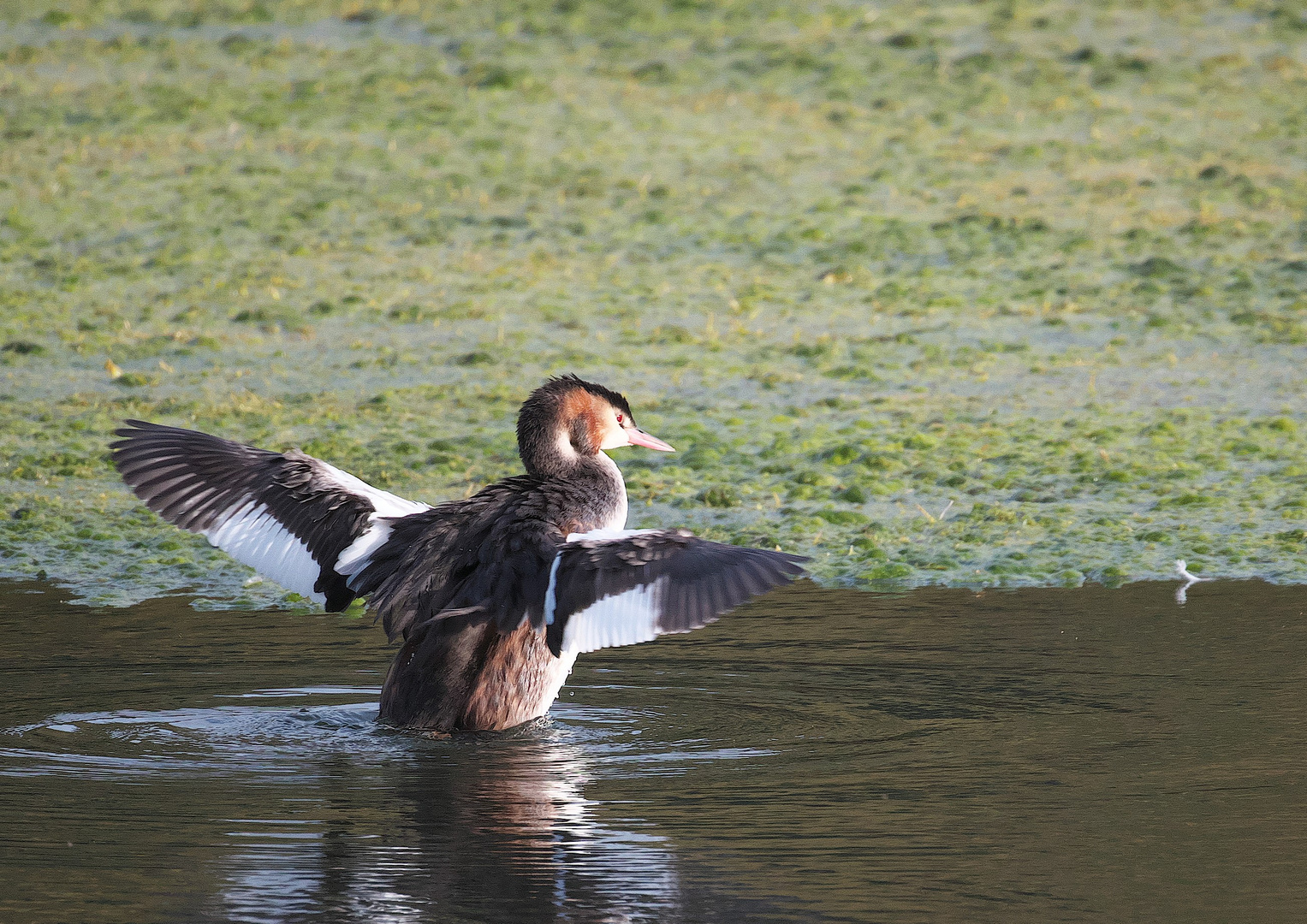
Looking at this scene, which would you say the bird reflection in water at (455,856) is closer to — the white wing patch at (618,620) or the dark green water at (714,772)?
the dark green water at (714,772)

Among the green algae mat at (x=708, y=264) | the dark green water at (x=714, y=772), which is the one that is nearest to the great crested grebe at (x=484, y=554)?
the dark green water at (x=714, y=772)

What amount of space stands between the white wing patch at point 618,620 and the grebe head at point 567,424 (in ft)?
3.48

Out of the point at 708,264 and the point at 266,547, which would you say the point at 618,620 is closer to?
the point at 266,547

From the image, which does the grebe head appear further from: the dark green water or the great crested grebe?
the dark green water

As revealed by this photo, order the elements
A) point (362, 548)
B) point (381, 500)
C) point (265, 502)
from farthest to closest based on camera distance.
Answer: point (265, 502) → point (381, 500) → point (362, 548)

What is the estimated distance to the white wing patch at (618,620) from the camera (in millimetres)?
6098

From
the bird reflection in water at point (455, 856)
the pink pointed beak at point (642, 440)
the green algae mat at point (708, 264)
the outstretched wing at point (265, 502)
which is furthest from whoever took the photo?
the green algae mat at point (708, 264)

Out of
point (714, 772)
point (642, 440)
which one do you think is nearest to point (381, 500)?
point (642, 440)

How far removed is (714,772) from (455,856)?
1.08 metres

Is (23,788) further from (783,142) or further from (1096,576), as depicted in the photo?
(783,142)

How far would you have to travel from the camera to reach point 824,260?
46.0ft

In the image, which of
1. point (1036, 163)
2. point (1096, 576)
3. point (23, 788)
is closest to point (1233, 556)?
point (1096, 576)

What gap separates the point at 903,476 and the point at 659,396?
184cm

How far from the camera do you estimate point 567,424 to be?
23.9 feet
